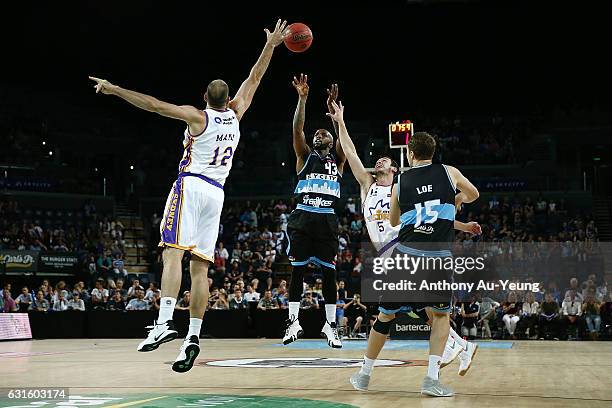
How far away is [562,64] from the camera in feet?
98.9

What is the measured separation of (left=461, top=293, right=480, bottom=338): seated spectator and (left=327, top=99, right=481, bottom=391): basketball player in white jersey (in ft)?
27.2

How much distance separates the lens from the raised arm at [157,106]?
19.1 feet

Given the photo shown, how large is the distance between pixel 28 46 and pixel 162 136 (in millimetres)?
6458

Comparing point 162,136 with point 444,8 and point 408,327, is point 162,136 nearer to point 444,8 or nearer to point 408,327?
point 444,8

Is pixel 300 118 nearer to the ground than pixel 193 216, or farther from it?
farther from it

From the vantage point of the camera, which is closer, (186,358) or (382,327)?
(186,358)

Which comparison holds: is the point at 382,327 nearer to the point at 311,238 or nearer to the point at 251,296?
the point at 311,238

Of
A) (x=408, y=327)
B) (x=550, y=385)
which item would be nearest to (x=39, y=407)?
(x=550, y=385)

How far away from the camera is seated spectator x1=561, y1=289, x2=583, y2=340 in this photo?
1762 centimetres

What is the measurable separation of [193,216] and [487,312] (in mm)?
13081

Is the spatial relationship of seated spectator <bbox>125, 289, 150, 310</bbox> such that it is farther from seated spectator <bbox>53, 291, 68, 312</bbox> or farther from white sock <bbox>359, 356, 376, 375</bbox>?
white sock <bbox>359, 356, 376, 375</bbox>

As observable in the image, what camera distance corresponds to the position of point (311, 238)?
8.76m

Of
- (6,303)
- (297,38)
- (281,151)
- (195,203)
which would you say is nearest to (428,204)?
(195,203)

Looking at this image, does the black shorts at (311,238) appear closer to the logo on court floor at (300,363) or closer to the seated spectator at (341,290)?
the logo on court floor at (300,363)
